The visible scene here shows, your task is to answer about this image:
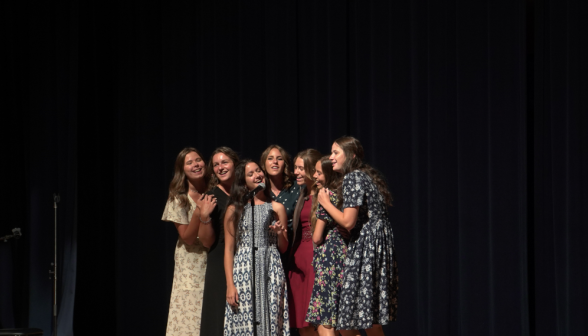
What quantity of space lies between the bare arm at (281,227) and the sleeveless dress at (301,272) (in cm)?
16

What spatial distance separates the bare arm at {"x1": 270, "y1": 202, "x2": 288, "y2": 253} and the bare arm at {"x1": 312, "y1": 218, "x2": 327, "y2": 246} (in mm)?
206

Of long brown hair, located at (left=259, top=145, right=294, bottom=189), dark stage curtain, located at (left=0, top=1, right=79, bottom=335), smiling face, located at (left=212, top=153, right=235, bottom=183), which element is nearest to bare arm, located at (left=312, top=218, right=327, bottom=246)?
long brown hair, located at (left=259, top=145, right=294, bottom=189)

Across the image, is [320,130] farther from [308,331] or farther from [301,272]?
[308,331]

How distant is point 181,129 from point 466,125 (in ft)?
9.14

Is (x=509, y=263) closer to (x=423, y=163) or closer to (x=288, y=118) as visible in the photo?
(x=423, y=163)

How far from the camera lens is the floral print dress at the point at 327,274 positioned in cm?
369

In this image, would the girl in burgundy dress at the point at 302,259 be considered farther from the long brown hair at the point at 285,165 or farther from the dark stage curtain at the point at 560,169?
the dark stage curtain at the point at 560,169

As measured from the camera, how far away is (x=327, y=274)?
12.3 ft

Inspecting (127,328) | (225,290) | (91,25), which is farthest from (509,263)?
(91,25)

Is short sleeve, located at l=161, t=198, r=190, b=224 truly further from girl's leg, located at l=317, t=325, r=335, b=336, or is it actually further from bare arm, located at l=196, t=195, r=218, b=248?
girl's leg, located at l=317, t=325, r=335, b=336

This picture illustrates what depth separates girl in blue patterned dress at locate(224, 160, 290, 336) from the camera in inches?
150

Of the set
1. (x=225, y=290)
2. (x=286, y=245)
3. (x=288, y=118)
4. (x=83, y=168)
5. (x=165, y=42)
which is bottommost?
(x=225, y=290)

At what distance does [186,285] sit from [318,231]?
104cm

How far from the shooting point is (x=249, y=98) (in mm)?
5871
